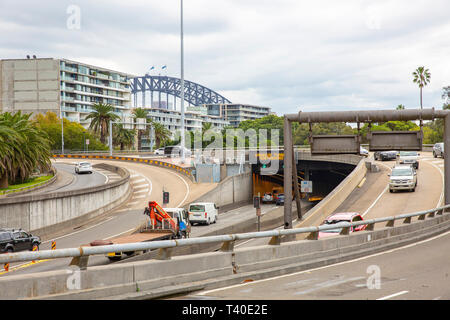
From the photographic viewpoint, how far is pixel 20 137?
48031 mm

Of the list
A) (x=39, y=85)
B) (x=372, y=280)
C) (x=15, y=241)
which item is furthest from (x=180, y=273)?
(x=39, y=85)

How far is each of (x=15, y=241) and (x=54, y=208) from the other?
11.4 meters

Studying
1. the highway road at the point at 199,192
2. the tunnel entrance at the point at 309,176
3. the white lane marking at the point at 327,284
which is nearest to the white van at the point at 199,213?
the highway road at the point at 199,192

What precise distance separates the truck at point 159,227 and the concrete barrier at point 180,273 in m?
12.6

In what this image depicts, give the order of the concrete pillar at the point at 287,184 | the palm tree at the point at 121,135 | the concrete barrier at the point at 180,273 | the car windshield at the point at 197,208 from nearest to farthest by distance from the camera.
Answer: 1. the concrete barrier at the point at 180,273
2. the concrete pillar at the point at 287,184
3. the car windshield at the point at 197,208
4. the palm tree at the point at 121,135

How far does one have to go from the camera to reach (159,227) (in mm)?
32312

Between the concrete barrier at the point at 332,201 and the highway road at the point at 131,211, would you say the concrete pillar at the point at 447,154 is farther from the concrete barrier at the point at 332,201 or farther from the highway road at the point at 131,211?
the highway road at the point at 131,211

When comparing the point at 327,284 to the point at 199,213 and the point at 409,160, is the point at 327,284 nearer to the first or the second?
the point at 199,213

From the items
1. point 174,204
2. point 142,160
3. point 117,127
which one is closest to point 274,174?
point 142,160

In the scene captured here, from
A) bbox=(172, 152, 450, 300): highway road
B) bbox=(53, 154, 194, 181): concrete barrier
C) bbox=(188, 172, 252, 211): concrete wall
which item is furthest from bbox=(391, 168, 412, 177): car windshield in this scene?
bbox=(53, 154, 194, 181): concrete barrier

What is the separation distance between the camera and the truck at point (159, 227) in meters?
26.5

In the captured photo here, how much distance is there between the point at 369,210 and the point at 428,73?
320ft

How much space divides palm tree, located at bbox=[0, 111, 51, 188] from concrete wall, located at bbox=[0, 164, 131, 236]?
23.7ft

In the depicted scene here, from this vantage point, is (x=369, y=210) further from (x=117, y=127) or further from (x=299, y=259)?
(x=117, y=127)
